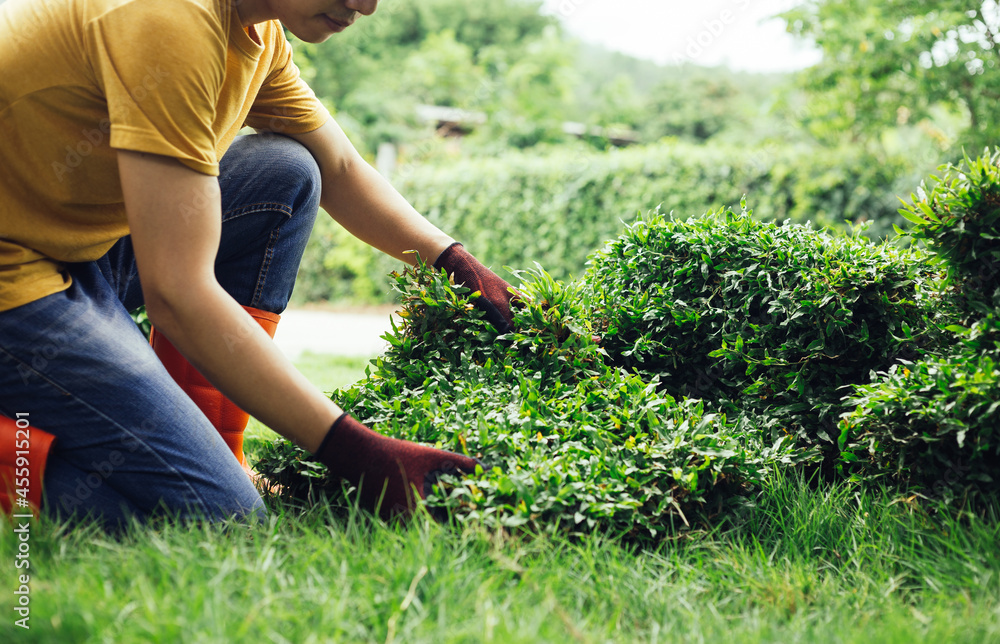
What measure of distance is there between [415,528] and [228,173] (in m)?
1.50

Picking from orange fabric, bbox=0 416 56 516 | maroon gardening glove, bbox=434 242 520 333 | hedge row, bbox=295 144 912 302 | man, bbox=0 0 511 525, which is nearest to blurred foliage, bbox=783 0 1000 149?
hedge row, bbox=295 144 912 302

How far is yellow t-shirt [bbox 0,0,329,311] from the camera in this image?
1.65 m

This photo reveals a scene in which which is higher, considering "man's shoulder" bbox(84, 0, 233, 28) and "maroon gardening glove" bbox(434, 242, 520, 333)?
"man's shoulder" bbox(84, 0, 233, 28)

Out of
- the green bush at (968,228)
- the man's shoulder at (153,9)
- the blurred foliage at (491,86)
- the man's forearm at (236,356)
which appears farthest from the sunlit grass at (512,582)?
the blurred foliage at (491,86)

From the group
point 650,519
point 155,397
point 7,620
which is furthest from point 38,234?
point 650,519

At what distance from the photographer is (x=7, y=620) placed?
1.28 meters

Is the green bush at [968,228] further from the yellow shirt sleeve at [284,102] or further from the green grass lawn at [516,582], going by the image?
the yellow shirt sleeve at [284,102]

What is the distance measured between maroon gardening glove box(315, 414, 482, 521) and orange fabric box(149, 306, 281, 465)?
0.74 metres

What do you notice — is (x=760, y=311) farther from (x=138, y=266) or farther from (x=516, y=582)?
(x=138, y=266)

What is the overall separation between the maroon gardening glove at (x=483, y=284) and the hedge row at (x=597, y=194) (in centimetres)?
402

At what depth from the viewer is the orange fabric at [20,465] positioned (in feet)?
5.63

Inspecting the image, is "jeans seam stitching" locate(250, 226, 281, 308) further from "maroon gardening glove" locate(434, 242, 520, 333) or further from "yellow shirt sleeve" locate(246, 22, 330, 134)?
"maroon gardening glove" locate(434, 242, 520, 333)

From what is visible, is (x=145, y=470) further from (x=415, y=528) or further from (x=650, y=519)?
(x=650, y=519)

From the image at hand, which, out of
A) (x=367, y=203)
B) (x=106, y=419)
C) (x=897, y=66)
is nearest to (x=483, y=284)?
(x=367, y=203)
